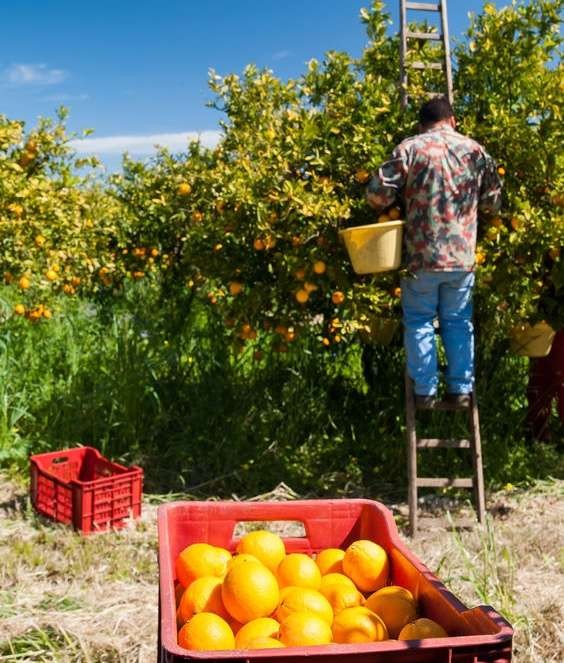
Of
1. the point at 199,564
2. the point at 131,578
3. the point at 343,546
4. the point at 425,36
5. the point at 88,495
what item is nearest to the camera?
the point at 199,564

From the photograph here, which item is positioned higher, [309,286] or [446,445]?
[309,286]

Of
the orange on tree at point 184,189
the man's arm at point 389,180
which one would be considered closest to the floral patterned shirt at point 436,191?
the man's arm at point 389,180

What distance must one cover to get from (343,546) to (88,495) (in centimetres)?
228

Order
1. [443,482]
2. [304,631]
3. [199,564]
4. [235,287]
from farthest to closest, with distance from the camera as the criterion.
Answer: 1. [235,287]
2. [443,482]
3. [199,564]
4. [304,631]

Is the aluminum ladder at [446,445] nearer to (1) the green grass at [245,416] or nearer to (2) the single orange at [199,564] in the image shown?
(1) the green grass at [245,416]

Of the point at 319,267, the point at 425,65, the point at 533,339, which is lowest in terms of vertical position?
the point at 533,339

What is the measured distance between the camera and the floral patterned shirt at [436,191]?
407 centimetres

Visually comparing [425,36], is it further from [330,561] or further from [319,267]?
[330,561]

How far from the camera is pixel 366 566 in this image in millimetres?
1715

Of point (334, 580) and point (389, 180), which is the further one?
point (389, 180)

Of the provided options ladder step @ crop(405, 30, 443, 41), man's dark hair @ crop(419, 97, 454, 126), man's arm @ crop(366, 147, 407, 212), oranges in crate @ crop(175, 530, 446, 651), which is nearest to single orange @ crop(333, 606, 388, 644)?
oranges in crate @ crop(175, 530, 446, 651)

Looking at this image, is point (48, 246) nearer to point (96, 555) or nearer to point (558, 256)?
point (96, 555)

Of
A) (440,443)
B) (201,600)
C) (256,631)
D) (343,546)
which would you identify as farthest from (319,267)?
(256,631)

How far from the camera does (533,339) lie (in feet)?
15.8
